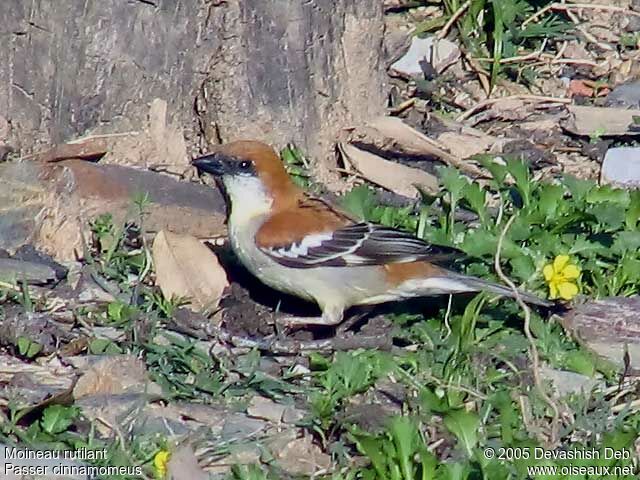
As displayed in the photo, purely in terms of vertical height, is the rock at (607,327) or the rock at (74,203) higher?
the rock at (74,203)

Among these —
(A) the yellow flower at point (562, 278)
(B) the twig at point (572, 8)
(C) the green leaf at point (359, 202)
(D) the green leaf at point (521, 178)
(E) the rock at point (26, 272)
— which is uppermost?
(B) the twig at point (572, 8)

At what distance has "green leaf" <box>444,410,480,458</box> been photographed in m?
5.72

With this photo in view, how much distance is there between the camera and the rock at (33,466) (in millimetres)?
5426

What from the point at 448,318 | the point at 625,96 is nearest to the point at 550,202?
the point at 448,318

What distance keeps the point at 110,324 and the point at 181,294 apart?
1.58 feet

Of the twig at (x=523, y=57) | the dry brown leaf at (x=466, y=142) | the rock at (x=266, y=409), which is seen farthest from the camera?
the twig at (x=523, y=57)

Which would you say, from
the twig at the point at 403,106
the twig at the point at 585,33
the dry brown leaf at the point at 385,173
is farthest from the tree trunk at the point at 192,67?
the twig at the point at 585,33

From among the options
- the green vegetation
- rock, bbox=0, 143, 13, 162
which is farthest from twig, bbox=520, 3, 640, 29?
rock, bbox=0, 143, 13, 162

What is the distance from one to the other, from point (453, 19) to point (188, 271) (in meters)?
3.24

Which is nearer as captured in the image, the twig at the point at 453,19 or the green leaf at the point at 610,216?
the green leaf at the point at 610,216

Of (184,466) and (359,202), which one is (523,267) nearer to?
(359,202)

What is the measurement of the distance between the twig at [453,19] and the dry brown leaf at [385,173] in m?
1.52

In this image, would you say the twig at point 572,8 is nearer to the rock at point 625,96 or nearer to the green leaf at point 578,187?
the rock at point 625,96

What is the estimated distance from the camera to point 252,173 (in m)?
7.72
